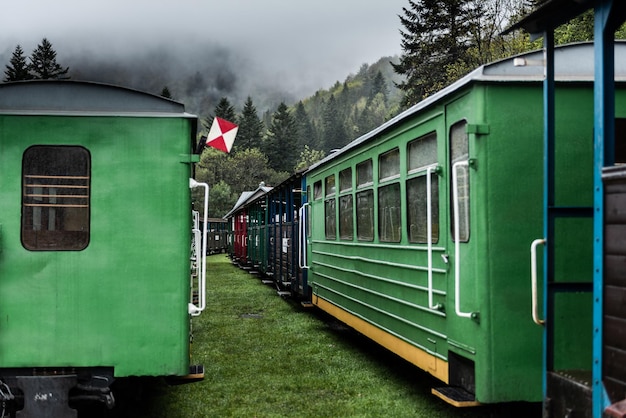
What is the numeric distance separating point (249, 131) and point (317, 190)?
76424 millimetres

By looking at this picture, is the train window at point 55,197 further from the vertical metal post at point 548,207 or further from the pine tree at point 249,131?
the pine tree at point 249,131

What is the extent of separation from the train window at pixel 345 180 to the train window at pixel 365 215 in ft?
1.61

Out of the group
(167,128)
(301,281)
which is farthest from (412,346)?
(301,281)

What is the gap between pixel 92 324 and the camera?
517cm

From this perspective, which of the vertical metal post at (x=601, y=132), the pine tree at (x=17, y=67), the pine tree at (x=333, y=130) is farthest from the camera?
the pine tree at (x=333, y=130)

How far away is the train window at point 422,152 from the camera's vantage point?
5.93m

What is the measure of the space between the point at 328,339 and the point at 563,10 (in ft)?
24.3

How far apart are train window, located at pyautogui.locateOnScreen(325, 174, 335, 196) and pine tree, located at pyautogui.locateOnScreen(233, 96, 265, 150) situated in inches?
2973

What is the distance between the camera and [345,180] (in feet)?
31.0

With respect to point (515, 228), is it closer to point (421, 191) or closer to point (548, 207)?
point (548, 207)

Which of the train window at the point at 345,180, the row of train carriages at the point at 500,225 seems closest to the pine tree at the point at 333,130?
the train window at the point at 345,180

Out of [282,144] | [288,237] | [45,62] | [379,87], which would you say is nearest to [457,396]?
[288,237]

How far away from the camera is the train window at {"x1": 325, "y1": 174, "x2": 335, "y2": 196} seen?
404 inches

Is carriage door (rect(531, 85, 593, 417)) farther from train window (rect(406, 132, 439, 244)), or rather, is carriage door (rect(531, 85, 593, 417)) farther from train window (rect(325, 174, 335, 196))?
train window (rect(325, 174, 335, 196))
